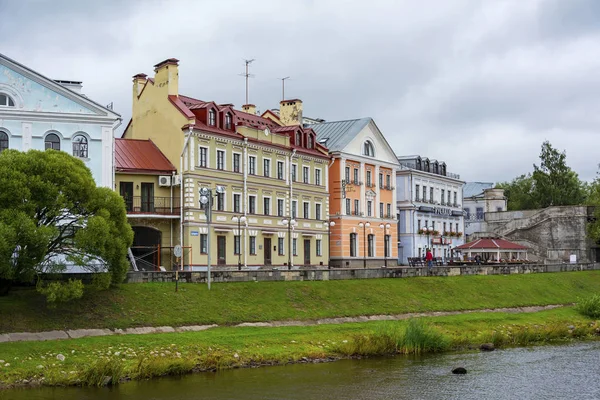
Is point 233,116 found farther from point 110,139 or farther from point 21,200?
point 21,200

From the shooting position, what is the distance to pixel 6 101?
51.0 m

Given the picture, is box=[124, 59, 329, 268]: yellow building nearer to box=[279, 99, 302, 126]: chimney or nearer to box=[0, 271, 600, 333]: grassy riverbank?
box=[279, 99, 302, 126]: chimney

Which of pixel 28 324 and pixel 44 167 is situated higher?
pixel 44 167

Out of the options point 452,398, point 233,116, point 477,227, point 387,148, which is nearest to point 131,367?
point 452,398

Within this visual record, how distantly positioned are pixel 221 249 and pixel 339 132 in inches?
859

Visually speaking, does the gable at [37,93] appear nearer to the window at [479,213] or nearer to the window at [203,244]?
the window at [203,244]

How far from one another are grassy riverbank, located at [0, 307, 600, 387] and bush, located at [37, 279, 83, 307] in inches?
88.3

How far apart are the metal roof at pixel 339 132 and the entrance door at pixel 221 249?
57.4 feet

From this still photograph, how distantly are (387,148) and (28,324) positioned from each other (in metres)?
52.7

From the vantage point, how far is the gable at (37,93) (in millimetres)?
50438

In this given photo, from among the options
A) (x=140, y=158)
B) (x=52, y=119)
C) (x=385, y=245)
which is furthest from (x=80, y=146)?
(x=385, y=245)

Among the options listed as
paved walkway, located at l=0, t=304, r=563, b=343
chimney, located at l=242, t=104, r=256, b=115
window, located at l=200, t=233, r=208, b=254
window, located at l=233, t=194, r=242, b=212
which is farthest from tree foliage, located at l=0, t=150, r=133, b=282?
chimney, located at l=242, t=104, r=256, b=115

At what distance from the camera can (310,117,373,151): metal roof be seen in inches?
3022

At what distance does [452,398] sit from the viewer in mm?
29703
